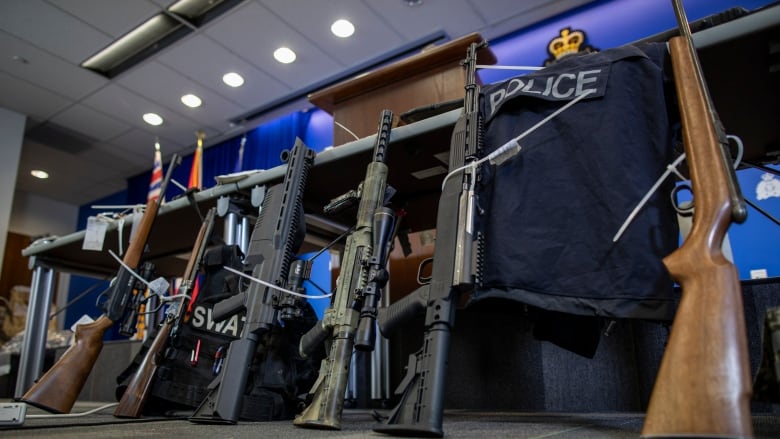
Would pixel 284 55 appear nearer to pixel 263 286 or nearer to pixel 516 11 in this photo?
pixel 516 11

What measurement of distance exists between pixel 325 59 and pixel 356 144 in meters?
3.04

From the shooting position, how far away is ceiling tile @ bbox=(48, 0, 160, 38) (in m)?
3.65

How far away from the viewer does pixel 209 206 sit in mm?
2100

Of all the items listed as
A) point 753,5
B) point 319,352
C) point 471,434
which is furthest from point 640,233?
point 753,5

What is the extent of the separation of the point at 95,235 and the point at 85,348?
80 cm

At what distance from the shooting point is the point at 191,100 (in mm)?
4934

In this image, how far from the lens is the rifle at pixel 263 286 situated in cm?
127

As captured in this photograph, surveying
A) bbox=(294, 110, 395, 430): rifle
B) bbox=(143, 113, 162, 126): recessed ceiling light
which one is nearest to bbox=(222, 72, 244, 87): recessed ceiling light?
bbox=(143, 113, 162, 126): recessed ceiling light

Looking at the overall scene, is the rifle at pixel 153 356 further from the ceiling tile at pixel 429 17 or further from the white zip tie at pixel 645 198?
the ceiling tile at pixel 429 17

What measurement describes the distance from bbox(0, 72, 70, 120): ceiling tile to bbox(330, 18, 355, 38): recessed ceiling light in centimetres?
282

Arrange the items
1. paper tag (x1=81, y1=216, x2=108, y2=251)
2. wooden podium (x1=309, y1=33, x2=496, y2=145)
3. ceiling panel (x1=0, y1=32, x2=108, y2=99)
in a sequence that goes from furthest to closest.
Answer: ceiling panel (x1=0, y1=32, x2=108, y2=99) < paper tag (x1=81, y1=216, x2=108, y2=251) < wooden podium (x1=309, y1=33, x2=496, y2=145)

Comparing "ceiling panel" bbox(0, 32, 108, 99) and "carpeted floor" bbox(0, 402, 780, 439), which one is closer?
"carpeted floor" bbox(0, 402, 780, 439)

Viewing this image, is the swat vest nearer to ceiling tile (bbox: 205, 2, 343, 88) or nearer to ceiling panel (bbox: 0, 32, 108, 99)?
ceiling tile (bbox: 205, 2, 343, 88)

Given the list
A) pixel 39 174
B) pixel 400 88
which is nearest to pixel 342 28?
pixel 400 88
